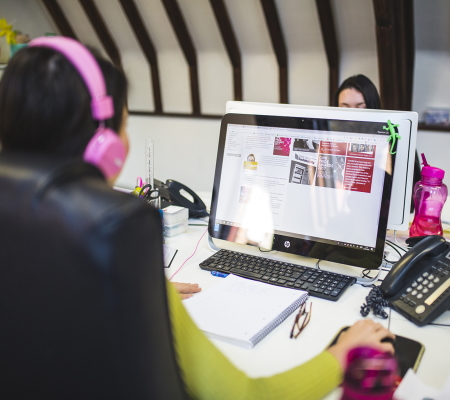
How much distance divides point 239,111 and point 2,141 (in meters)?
1.01

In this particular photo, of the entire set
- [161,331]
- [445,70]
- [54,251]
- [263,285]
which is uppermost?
[445,70]

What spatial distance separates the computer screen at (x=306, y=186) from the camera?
1.32m

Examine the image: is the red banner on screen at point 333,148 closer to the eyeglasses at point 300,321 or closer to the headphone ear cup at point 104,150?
the eyeglasses at point 300,321

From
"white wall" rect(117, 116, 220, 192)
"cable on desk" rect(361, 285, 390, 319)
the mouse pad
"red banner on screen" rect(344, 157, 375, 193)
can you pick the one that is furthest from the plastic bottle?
"white wall" rect(117, 116, 220, 192)

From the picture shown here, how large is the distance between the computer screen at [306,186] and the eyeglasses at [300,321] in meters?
0.28

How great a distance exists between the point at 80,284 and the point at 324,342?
67cm

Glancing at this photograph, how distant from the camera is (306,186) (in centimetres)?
140

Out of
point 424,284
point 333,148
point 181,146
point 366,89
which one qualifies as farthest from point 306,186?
point 181,146

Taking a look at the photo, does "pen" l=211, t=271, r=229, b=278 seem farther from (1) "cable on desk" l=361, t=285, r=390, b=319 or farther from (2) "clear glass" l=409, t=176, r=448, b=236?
(2) "clear glass" l=409, t=176, r=448, b=236

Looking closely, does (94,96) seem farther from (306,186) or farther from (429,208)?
(429,208)

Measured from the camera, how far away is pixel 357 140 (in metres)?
1.34

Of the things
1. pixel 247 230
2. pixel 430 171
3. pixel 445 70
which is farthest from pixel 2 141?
pixel 445 70

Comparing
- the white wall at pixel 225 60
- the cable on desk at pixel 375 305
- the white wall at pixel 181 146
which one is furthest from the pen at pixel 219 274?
the white wall at pixel 181 146

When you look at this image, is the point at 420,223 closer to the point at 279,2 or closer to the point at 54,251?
the point at 54,251
